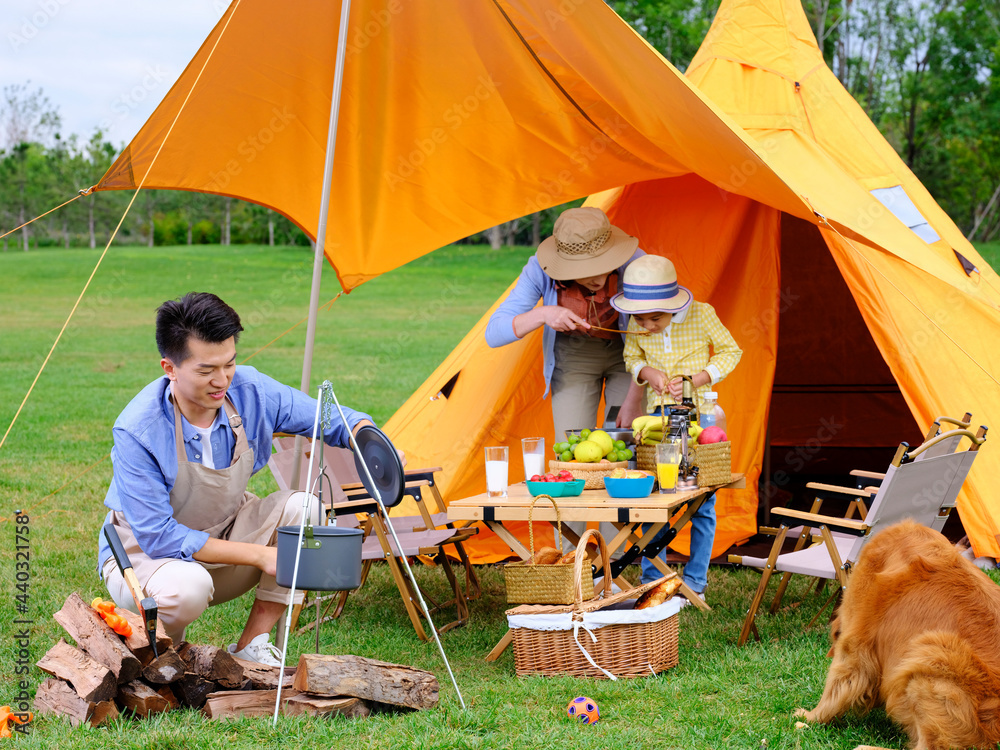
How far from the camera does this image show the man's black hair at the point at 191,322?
2822 mm

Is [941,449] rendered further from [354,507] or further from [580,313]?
[354,507]

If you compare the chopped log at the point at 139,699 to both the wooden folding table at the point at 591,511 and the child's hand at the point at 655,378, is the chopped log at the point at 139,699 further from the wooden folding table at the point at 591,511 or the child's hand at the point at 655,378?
the child's hand at the point at 655,378

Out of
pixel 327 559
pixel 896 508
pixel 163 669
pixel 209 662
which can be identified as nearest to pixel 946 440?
pixel 896 508

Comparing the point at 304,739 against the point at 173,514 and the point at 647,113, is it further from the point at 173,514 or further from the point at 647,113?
the point at 647,113

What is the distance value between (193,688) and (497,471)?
1270 millimetres

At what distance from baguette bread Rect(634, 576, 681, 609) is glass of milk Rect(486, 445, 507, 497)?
0.64 m

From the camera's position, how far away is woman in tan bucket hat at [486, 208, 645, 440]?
424 centimetres

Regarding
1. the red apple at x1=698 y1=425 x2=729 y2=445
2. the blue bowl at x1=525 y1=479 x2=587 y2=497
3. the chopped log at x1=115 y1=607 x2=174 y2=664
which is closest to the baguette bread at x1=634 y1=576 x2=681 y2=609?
the blue bowl at x1=525 y1=479 x2=587 y2=497

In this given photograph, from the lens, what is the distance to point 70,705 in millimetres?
2732

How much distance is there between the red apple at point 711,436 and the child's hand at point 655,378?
254 mm

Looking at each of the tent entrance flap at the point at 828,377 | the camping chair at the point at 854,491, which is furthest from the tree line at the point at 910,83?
the camping chair at the point at 854,491

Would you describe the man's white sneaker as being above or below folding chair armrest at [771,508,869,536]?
below

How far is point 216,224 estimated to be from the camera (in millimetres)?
40281

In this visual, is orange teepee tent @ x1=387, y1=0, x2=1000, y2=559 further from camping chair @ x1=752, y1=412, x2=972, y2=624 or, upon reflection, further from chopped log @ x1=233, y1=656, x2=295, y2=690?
chopped log @ x1=233, y1=656, x2=295, y2=690
